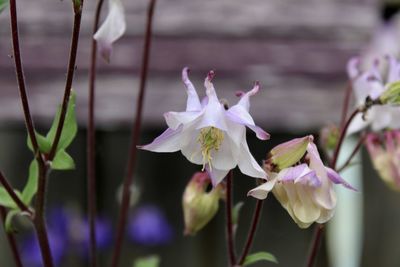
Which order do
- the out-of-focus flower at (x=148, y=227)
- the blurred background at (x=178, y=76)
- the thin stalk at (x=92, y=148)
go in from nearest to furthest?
the thin stalk at (x=92, y=148)
the blurred background at (x=178, y=76)
the out-of-focus flower at (x=148, y=227)

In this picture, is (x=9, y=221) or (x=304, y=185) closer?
(x=304, y=185)

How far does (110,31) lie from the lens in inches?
29.9

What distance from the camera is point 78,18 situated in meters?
0.58

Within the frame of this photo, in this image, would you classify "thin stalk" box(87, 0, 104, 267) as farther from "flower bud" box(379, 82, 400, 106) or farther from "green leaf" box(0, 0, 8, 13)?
"flower bud" box(379, 82, 400, 106)

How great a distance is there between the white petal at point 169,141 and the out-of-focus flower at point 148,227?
1454 mm

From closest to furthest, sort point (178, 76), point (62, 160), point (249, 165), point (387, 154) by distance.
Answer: point (249, 165)
point (62, 160)
point (387, 154)
point (178, 76)

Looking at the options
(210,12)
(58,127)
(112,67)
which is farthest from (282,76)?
(58,127)

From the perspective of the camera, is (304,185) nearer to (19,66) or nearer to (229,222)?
(229,222)

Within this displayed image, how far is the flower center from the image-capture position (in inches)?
23.7

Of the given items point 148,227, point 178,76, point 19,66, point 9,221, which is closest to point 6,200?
point 9,221

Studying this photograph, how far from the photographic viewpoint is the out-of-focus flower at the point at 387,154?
76 cm

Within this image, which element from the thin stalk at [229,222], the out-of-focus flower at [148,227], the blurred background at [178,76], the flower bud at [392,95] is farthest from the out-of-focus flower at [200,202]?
the out-of-focus flower at [148,227]

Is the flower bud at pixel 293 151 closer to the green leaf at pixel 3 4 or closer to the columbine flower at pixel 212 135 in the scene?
the columbine flower at pixel 212 135

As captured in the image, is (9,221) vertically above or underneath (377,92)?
underneath
